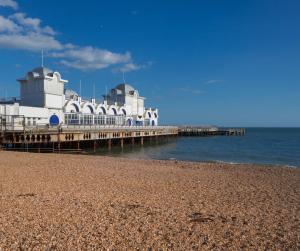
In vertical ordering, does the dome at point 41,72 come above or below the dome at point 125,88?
below

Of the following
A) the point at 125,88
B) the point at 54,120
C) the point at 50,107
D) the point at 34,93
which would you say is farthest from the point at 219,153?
the point at 125,88

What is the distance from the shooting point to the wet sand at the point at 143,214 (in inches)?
236

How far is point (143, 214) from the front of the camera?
7848 mm

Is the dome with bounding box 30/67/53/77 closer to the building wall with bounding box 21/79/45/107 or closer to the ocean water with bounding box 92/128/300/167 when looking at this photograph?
the building wall with bounding box 21/79/45/107

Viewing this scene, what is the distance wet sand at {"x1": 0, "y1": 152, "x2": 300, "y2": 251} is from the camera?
599 centimetres

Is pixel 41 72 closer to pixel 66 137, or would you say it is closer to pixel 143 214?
pixel 66 137

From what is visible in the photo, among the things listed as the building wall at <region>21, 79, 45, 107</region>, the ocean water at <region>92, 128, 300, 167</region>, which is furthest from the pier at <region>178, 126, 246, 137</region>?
the building wall at <region>21, 79, 45, 107</region>

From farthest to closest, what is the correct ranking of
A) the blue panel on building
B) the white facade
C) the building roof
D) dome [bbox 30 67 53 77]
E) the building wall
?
the building roof → dome [bbox 30 67 53 77] → the building wall → the blue panel on building → the white facade

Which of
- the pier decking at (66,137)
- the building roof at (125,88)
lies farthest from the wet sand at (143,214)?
the building roof at (125,88)

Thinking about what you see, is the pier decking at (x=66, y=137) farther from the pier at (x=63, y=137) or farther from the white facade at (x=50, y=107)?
the white facade at (x=50, y=107)

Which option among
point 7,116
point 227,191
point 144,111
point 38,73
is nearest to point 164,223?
point 227,191

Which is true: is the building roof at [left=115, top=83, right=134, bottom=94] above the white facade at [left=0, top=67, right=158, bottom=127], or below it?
above

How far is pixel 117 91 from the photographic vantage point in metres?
68.6

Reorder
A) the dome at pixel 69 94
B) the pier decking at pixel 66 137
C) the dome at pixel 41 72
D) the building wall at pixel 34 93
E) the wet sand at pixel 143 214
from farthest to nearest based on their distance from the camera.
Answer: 1. the dome at pixel 69 94
2. the dome at pixel 41 72
3. the building wall at pixel 34 93
4. the pier decking at pixel 66 137
5. the wet sand at pixel 143 214
